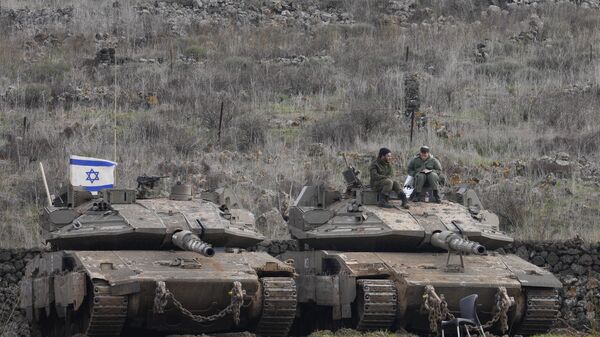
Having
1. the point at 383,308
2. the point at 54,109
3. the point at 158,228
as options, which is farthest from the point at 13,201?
the point at 383,308

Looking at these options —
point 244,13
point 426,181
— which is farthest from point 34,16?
point 426,181

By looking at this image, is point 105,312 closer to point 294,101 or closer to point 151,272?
point 151,272

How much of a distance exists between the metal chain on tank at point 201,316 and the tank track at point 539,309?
4.42 meters

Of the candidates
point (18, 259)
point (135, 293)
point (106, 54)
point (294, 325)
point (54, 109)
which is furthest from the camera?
point (106, 54)

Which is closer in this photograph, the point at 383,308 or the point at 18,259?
the point at 383,308

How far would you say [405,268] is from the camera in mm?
24422

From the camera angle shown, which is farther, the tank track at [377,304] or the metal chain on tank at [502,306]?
the metal chain on tank at [502,306]

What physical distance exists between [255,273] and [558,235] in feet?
36.4

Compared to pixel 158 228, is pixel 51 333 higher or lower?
lower

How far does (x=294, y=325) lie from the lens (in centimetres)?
2670

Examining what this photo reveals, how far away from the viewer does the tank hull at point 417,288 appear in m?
23.9

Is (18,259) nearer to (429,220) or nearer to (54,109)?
(429,220)

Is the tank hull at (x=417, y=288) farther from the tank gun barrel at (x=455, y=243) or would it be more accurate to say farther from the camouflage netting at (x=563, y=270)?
the camouflage netting at (x=563, y=270)

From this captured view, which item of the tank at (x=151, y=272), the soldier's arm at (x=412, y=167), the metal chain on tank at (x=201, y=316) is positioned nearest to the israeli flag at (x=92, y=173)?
the tank at (x=151, y=272)
